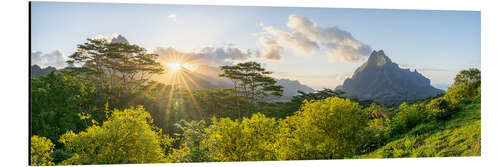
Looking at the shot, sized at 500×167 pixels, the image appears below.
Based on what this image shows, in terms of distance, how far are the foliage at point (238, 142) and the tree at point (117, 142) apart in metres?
1.11

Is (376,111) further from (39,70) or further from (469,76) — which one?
(39,70)

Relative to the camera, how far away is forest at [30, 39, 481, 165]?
5.96 meters

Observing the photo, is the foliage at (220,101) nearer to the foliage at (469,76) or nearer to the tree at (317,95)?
the tree at (317,95)

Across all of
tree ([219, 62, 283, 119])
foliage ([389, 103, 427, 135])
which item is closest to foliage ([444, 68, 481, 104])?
foliage ([389, 103, 427, 135])

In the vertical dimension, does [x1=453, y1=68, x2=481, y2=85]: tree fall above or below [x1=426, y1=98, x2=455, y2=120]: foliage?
above

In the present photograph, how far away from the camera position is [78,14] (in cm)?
611

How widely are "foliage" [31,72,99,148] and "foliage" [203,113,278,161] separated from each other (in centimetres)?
262

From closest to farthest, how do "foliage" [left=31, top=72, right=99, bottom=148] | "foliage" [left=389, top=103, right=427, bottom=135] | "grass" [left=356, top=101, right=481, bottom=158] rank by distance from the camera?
"foliage" [left=31, top=72, right=99, bottom=148] → "grass" [left=356, top=101, right=481, bottom=158] → "foliage" [left=389, top=103, right=427, bottom=135]

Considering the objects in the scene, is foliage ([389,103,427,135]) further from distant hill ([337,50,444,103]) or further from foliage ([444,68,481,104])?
foliage ([444,68,481,104])

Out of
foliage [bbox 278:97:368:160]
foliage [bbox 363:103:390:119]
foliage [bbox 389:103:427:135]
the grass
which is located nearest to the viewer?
the grass

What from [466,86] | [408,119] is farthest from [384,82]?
[466,86]

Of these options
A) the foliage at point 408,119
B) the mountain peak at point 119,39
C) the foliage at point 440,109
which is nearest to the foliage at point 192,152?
the mountain peak at point 119,39

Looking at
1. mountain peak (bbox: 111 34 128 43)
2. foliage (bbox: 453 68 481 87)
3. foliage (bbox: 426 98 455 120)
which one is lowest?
foliage (bbox: 426 98 455 120)
